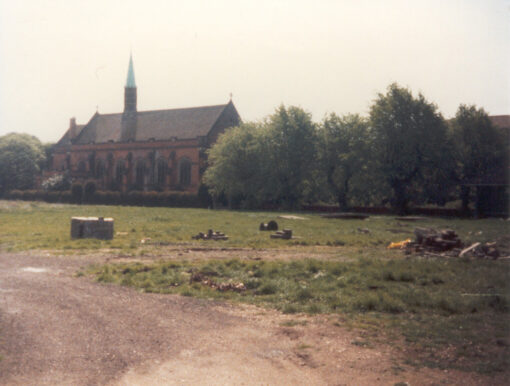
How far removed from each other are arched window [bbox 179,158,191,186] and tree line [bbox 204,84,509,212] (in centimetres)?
1199

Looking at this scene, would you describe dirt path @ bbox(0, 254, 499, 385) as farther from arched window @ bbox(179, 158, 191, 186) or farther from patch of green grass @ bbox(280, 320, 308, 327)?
arched window @ bbox(179, 158, 191, 186)

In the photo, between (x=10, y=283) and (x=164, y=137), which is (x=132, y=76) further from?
(x=10, y=283)

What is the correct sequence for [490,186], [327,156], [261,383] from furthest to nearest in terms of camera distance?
[327,156] → [490,186] → [261,383]

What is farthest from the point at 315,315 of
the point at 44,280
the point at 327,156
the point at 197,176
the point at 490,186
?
the point at 197,176

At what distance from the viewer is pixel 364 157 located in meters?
55.9

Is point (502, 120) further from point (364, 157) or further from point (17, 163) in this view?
point (17, 163)

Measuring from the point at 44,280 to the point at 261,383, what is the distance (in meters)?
7.21

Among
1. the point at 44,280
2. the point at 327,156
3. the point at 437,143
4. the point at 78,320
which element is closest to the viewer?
the point at 78,320

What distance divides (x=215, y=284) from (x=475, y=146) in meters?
48.7

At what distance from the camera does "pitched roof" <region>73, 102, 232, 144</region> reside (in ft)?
263

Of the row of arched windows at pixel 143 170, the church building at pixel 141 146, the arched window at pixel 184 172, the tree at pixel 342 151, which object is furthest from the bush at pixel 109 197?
the tree at pixel 342 151

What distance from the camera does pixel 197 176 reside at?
248 feet

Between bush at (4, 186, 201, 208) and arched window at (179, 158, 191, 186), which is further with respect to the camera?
arched window at (179, 158, 191, 186)

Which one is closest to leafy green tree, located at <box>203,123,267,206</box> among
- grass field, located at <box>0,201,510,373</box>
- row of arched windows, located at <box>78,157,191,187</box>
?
row of arched windows, located at <box>78,157,191,187</box>
